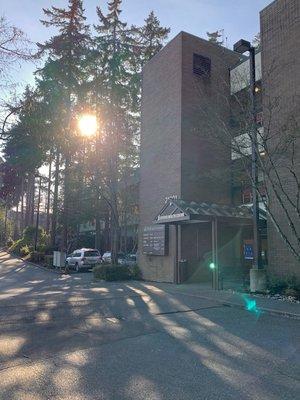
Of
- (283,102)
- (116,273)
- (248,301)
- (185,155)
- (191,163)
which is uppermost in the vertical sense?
(283,102)

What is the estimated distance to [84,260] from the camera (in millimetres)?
30938

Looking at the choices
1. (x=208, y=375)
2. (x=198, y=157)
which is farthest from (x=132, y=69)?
(x=208, y=375)

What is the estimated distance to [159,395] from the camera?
499cm

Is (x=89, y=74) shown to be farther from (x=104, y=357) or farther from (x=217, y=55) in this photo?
(x=104, y=357)

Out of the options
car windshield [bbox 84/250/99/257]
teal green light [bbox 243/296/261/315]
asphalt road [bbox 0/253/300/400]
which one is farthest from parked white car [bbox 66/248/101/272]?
teal green light [bbox 243/296/261/315]

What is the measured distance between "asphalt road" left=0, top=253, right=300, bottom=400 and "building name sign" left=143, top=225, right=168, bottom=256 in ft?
29.2

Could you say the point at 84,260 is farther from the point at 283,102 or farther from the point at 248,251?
the point at 283,102

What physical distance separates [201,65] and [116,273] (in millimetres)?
12728

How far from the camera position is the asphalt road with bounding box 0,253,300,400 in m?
5.19

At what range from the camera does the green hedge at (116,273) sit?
21.6m

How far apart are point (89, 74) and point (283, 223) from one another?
74.9 feet

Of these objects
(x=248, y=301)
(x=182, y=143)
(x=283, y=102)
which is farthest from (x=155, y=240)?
(x=283, y=102)

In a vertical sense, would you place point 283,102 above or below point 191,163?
above

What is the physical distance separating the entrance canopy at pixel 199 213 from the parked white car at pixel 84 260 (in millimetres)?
13618
